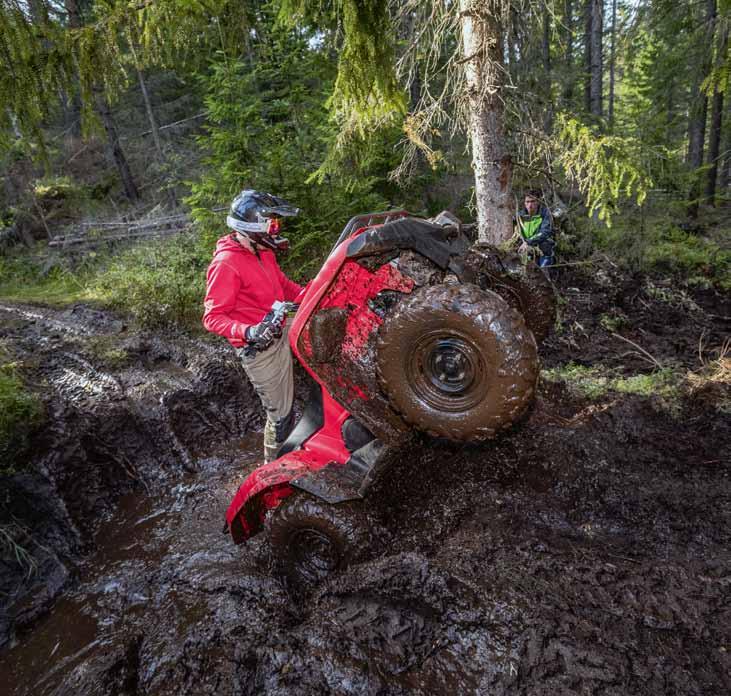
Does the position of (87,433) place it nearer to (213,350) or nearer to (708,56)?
(213,350)

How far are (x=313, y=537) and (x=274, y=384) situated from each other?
4.96ft

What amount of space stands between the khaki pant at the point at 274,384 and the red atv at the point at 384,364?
88 cm

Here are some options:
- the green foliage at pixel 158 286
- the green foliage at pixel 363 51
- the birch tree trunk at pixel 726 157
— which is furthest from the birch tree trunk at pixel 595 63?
the green foliage at pixel 158 286

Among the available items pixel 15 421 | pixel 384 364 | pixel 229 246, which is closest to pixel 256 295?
pixel 229 246

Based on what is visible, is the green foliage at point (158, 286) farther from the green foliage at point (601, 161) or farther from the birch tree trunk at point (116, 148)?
the birch tree trunk at point (116, 148)

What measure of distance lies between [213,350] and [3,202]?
14820mm

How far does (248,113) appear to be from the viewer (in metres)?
6.52

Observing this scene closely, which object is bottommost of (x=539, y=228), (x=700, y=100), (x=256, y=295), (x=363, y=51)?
(x=539, y=228)

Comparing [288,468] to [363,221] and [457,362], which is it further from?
[363,221]

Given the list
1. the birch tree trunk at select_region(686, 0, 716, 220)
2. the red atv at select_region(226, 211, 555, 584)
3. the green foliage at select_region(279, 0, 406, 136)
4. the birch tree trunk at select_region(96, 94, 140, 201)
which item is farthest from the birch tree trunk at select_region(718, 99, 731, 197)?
the birch tree trunk at select_region(96, 94, 140, 201)

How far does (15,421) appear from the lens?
400 centimetres

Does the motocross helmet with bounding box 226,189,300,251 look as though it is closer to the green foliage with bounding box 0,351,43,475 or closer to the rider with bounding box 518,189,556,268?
the green foliage with bounding box 0,351,43,475

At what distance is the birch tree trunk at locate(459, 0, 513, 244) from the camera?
4215mm

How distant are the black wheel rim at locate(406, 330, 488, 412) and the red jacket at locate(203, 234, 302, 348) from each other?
4.58 ft
